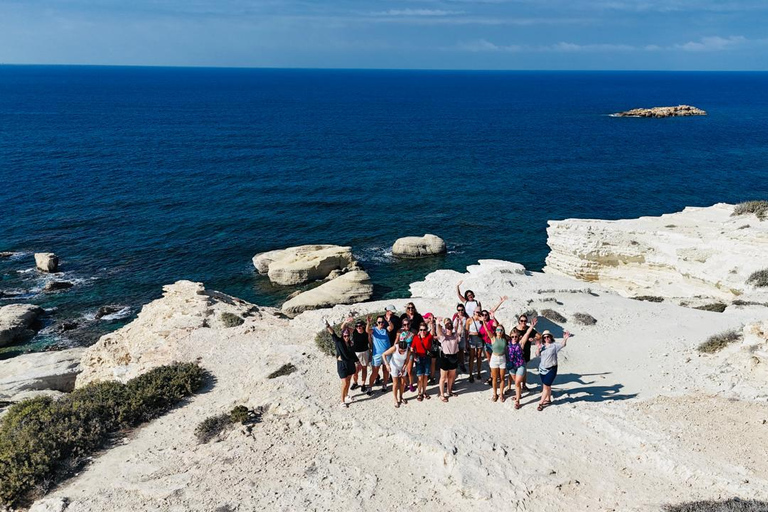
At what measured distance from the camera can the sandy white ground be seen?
40.3ft

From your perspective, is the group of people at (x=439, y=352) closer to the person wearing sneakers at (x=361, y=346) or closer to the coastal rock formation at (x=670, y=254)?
the person wearing sneakers at (x=361, y=346)

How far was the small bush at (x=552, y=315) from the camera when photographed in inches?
914

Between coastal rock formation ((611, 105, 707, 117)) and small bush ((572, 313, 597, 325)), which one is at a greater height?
coastal rock formation ((611, 105, 707, 117))

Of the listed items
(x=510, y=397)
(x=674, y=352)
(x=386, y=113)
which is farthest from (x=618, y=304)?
(x=386, y=113)

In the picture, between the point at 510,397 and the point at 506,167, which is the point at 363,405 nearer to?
the point at 510,397

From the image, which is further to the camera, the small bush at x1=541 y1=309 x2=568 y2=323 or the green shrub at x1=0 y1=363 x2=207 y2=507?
the small bush at x1=541 y1=309 x2=568 y2=323

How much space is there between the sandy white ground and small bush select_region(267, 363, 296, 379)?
0.34 meters

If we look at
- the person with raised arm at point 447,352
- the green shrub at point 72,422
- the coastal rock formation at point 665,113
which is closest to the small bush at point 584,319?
the person with raised arm at point 447,352

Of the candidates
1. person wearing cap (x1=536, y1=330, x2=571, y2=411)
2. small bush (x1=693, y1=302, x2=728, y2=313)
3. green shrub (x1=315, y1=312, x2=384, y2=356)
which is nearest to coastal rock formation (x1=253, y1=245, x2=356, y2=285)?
green shrub (x1=315, y1=312, x2=384, y2=356)

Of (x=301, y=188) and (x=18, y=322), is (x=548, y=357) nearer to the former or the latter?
(x=18, y=322)

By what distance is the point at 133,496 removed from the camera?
42.4 feet

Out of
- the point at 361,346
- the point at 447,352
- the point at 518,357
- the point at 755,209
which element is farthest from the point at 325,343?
the point at 755,209

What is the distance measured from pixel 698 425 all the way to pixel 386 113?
408 ft

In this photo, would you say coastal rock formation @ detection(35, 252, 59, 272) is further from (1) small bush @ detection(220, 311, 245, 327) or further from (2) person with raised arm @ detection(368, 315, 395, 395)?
(2) person with raised arm @ detection(368, 315, 395, 395)
